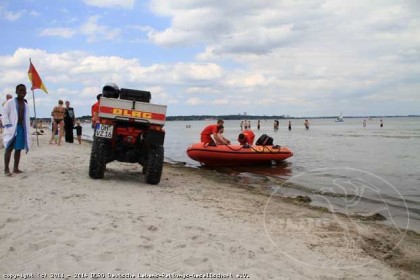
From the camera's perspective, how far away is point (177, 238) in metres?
4.47

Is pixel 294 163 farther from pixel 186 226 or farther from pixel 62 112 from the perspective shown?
pixel 186 226

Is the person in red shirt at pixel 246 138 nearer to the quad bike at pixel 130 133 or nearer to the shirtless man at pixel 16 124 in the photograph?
the quad bike at pixel 130 133

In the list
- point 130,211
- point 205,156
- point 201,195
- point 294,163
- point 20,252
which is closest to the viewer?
point 20,252

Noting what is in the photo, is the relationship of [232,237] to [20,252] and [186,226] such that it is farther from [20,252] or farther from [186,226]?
[20,252]

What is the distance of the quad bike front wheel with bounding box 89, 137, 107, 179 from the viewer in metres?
7.65

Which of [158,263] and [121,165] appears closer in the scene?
[158,263]

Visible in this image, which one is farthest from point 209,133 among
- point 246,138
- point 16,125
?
point 16,125

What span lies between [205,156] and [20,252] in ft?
35.1

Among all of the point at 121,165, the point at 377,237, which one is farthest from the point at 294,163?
the point at 377,237

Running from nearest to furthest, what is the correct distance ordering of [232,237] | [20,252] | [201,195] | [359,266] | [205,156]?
[20,252] < [359,266] < [232,237] < [201,195] < [205,156]

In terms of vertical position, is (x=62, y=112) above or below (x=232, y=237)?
above

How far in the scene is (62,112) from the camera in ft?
51.2

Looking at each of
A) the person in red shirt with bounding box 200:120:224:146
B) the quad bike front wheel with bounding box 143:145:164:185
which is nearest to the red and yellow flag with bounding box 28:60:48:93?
the person in red shirt with bounding box 200:120:224:146

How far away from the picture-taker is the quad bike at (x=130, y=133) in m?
7.54
